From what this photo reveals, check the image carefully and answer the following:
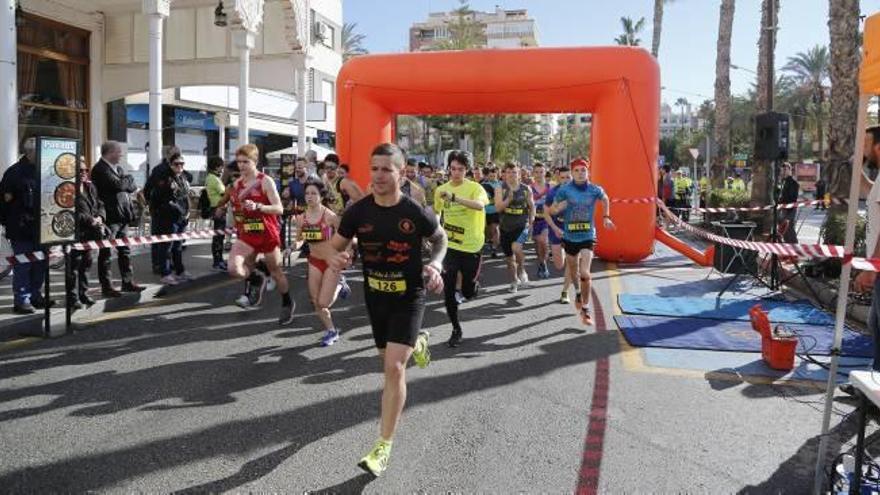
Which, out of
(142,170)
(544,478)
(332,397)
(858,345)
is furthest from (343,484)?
(142,170)

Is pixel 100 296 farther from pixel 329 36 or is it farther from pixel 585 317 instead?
pixel 329 36

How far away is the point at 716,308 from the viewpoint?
8.62 m

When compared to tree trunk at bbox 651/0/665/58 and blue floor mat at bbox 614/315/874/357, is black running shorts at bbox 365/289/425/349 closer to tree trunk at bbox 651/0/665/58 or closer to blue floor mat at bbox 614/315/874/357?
blue floor mat at bbox 614/315/874/357

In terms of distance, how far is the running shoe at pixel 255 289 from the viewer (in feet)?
26.9

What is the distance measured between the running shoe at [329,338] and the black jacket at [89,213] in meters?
3.23

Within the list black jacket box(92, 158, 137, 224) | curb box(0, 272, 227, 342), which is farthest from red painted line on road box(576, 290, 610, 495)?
black jacket box(92, 158, 137, 224)

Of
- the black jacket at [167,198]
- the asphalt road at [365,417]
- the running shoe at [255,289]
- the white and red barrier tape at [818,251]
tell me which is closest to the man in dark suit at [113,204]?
the black jacket at [167,198]

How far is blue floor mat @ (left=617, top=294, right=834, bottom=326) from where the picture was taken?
320 inches

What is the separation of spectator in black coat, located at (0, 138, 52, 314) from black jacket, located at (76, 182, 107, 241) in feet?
1.77

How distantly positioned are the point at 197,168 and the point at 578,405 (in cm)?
2682

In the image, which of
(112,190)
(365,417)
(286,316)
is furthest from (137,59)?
(365,417)

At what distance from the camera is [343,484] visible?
11.6 feet

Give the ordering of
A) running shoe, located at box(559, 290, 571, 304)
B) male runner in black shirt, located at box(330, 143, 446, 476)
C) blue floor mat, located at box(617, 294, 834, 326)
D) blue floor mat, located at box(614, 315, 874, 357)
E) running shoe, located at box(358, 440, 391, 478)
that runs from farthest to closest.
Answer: running shoe, located at box(559, 290, 571, 304), blue floor mat, located at box(617, 294, 834, 326), blue floor mat, located at box(614, 315, 874, 357), male runner in black shirt, located at box(330, 143, 446, 476), running shoe, located at box(358, 440, 391, 478)

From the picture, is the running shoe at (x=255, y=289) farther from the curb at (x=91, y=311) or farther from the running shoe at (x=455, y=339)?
the running shoe at (x=455, y=339)
